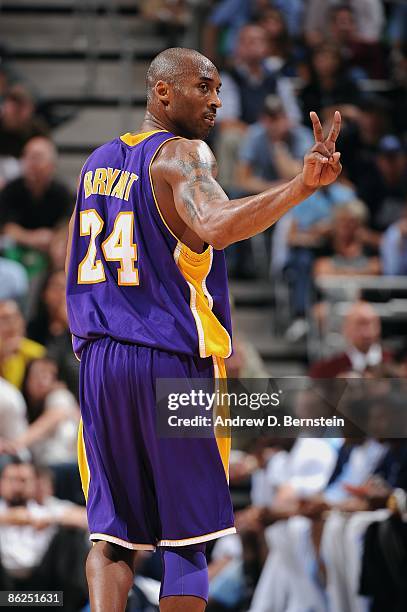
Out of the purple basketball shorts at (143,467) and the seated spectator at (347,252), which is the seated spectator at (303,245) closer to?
the seated spectator at (347,252)

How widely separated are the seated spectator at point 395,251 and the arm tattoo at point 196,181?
640 cm

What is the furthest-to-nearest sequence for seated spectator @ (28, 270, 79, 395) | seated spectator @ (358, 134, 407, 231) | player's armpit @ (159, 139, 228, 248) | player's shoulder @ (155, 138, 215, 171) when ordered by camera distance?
seated spectator @ (358, 134, 407, 231)
seated spectator @ (28, 270, 79, 395)
player's shoulder @ (155, 138, 215, 171)
player's armpit @ (159, 139, 228, 248)

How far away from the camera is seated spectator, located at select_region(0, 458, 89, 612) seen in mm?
7441

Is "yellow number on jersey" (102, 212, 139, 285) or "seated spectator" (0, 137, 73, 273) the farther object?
"seated spectator" (0, 137, 73, 273)

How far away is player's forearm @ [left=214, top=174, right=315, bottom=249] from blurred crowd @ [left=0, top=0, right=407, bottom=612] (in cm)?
173

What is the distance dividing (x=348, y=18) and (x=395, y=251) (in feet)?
11.4

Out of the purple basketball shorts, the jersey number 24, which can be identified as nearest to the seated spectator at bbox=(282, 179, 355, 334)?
the jersey number 24

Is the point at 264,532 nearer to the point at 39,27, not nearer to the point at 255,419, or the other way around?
the point at 255,419

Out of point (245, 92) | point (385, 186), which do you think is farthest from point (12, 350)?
point (385, 186)

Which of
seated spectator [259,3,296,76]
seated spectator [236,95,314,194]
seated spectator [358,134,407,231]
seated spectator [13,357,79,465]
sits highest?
seated spectator [259,3,296,76]

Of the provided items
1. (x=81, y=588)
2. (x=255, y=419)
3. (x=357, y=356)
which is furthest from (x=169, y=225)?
(x=357, y=356)

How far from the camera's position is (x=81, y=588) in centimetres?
742

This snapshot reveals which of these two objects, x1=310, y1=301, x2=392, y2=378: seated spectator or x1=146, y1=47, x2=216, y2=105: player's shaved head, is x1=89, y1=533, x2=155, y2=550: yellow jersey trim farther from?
x1=310, y1=301, x2=392, y2=378: seated spectator

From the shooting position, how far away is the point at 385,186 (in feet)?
37.0
